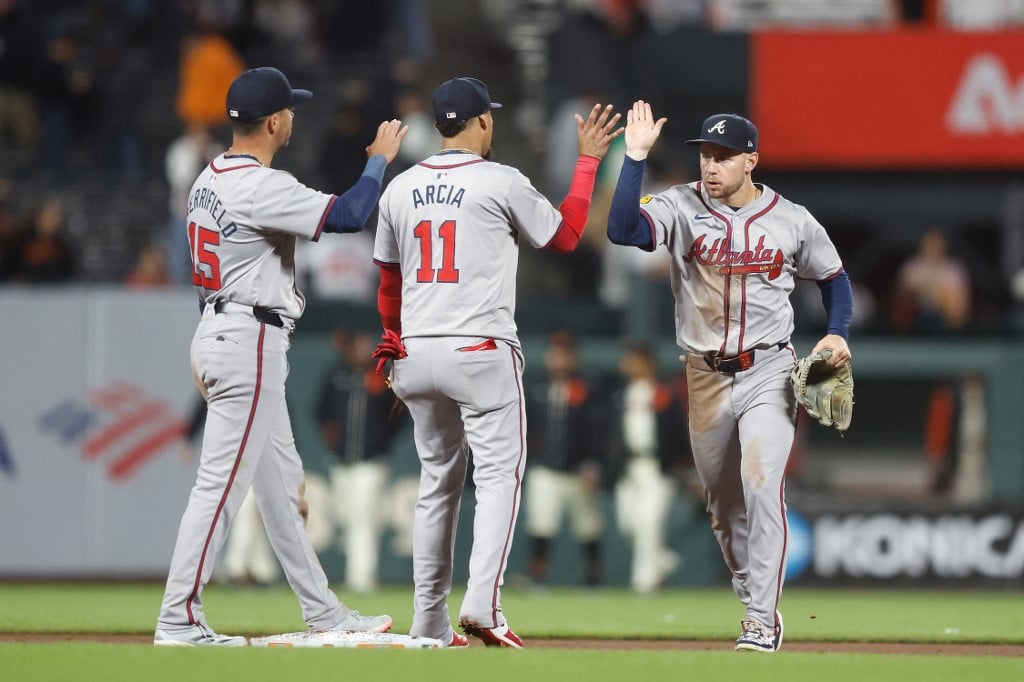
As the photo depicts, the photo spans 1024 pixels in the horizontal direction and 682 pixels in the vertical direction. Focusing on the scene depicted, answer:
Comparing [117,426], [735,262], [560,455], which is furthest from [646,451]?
[735,262]

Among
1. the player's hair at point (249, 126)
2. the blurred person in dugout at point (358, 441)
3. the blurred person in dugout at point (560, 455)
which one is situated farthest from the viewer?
the blurred person in dugout at point (560, 455)

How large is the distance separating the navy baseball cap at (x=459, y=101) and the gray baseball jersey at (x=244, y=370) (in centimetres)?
57

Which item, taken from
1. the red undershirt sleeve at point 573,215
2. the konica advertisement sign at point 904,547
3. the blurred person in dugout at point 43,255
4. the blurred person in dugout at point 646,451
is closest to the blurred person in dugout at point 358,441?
the blurred person in dugout at point 646,451

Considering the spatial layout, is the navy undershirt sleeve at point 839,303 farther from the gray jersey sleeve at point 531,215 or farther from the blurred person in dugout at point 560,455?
the blurred person in dugout at point 560,455

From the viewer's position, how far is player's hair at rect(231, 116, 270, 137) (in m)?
6.49

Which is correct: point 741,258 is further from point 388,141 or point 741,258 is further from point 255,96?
point 255,96

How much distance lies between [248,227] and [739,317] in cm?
211

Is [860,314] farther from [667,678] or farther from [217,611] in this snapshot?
[667,678]

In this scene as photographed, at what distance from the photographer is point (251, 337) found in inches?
250

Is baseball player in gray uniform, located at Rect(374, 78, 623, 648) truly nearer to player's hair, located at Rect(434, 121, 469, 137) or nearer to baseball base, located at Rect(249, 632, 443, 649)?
player's hair, located at Rect(434, 121, 469, 137)

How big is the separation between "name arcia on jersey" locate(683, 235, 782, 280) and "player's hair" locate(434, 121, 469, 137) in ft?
3.90

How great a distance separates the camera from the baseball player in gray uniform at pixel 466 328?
Answer: 6.24 metres

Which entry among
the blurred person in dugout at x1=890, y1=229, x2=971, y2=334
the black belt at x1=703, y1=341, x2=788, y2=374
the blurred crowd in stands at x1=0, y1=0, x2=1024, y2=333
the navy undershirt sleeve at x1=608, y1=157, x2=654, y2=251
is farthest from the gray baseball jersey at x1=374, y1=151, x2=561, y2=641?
the blurred person in dugout at x1=890, y1=229, x2=971, y2=334

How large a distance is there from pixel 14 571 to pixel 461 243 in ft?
24.9
